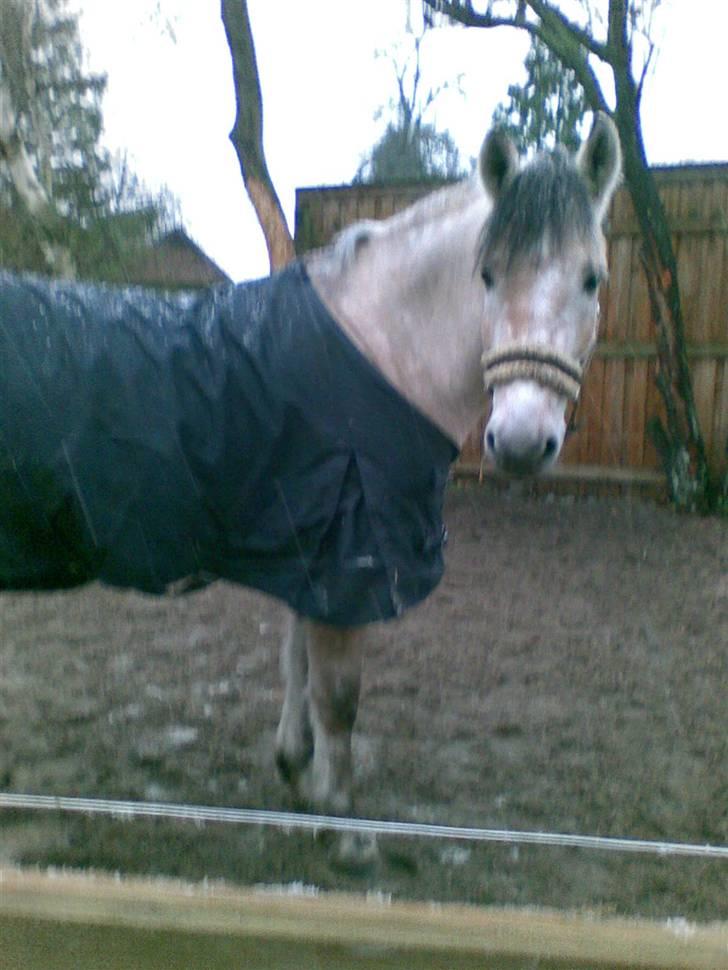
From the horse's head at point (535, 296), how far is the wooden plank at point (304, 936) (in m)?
1.00

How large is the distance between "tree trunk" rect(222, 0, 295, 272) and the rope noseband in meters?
3.76

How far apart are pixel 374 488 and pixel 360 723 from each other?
136 cm

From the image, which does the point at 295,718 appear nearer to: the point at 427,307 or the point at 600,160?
the point at 427,307

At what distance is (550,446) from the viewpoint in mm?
1672

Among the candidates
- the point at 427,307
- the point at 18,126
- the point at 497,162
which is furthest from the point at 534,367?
the point at 18,126

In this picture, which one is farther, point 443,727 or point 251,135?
point 251,135

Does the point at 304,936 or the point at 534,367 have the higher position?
the point at 534,367

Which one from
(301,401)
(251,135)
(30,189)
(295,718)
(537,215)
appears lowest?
(295,718)

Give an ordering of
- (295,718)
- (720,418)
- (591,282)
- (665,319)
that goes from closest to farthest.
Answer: (591,282) → (295,718) → (665,319) → (720,418)

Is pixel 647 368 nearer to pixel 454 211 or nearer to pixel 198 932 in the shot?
pixel 454 211

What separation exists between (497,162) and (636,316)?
175 inches

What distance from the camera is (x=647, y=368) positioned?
5883mm

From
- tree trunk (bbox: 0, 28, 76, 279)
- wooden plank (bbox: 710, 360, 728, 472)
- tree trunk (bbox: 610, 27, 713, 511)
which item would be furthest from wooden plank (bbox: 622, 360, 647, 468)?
tree trunk (bbox: 0, 28, 76, 279)

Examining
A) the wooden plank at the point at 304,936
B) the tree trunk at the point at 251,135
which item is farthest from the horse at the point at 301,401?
the tree trunk at the point at 251,135
